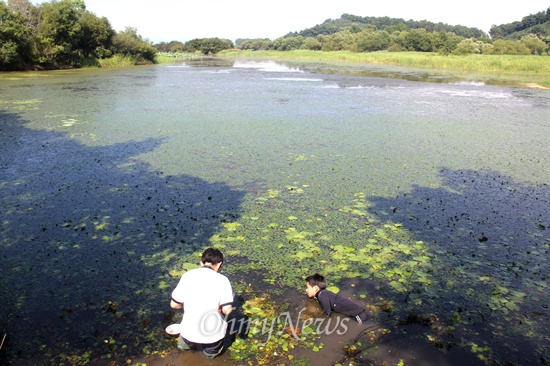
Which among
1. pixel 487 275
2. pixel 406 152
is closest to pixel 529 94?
pixel 406 152

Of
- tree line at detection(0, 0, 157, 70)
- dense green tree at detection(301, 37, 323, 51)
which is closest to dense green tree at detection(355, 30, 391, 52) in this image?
dense green tree at detection(301, 37, 323, 51)

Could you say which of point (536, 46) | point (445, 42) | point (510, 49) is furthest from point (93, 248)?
Result: point (445, 42)

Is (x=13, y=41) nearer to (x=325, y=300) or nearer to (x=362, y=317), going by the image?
(x=325, y=300)

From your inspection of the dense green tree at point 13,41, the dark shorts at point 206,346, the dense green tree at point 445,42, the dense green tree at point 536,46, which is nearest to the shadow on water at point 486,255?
the dark shorts at point 206,346

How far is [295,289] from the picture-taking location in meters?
5.26

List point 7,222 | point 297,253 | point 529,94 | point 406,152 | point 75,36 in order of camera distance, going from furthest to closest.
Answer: point 75,36 < point 529,94 < point 406,152 < point 7,222 < point 297,253

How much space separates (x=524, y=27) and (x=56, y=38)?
14099cm

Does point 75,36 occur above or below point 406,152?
above

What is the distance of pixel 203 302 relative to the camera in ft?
12.2

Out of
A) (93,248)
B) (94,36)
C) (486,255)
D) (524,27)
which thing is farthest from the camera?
(524,27)

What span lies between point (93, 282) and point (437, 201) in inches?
261

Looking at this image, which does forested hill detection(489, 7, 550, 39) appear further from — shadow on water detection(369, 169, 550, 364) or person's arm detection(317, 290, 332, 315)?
person's arm detection(317, 290, 332, 315)

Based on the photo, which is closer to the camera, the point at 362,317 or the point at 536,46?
the point at 362,317

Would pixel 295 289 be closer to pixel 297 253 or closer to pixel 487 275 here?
pixel 297 253
